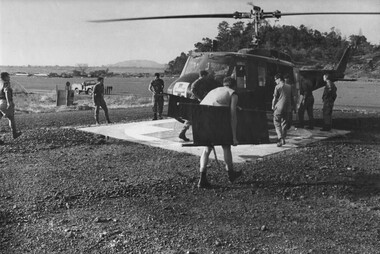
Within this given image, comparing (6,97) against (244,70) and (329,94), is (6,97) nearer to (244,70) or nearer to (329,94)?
(244,70)

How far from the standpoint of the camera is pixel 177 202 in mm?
5512

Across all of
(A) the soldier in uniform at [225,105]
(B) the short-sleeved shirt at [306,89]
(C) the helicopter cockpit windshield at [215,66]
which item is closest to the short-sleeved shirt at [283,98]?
(C) the helicopter cockpit windshield at [215,66]

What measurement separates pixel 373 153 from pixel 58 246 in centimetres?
777

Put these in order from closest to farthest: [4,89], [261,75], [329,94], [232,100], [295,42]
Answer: [232,100] < [4,89] < [261,75] < [329,94] < [295,42]

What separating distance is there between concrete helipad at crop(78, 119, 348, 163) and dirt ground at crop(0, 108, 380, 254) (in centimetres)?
47

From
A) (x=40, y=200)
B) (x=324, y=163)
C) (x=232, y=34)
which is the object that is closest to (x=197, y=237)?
(x=40, y=200)

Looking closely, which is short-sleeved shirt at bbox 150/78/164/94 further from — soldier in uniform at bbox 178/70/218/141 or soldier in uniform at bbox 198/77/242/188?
soldier in uniform at bbox 198/77/242/188

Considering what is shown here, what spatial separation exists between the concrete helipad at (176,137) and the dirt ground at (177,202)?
1.55ft

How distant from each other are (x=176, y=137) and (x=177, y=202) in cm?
→ 473

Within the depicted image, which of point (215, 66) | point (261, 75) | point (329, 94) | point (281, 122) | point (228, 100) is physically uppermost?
point (215, 66)

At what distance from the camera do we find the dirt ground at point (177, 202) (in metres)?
4.19

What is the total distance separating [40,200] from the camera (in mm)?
5434

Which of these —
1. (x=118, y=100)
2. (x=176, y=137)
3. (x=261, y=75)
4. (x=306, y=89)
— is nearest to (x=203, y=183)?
(x=176, y=137)

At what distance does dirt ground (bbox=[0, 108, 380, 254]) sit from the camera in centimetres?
419
